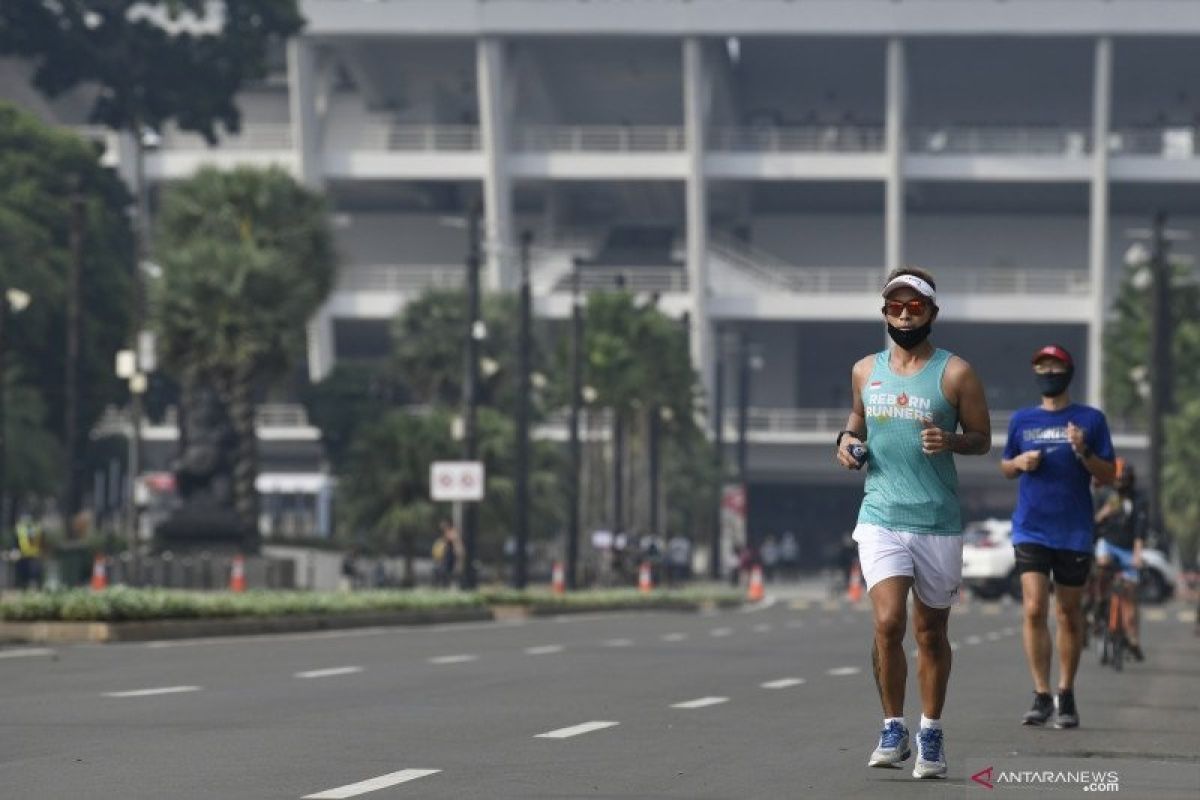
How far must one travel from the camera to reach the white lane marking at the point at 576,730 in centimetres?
1396

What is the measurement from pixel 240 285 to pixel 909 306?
49811 mm

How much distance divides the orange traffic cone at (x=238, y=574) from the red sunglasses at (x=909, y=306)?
1604 inches

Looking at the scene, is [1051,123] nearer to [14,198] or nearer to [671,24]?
[671,24]

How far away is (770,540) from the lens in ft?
344

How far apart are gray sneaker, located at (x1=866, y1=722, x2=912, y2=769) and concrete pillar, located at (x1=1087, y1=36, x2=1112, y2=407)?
87248mm

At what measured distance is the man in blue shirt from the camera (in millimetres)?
15336

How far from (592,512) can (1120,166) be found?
1232 inches

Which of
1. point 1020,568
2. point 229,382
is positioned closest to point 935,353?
point 1020,568

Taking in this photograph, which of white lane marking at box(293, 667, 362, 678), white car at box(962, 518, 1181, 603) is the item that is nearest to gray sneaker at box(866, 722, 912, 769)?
white lane marking at box(293, 667, 362, 678)

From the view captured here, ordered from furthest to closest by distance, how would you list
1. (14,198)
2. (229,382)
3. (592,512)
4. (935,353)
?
(592,512) < (14,198) < (229,382) < (935,353)

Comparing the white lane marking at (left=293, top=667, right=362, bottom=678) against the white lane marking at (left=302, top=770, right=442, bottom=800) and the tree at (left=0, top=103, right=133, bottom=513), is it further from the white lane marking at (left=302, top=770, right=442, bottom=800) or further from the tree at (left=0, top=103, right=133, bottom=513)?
the tree at (left=0, top=103, right=133, bottom=513)

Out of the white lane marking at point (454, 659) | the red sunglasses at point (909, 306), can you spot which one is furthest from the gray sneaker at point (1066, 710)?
the white lane marking at point (454, 659)

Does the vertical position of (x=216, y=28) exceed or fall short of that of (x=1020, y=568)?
it exceeds it

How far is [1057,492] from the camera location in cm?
1547
